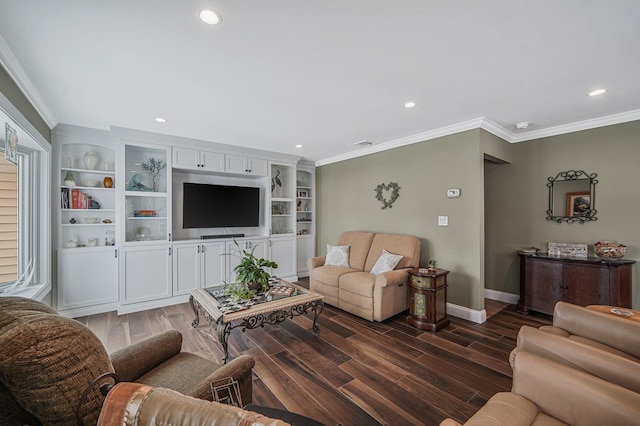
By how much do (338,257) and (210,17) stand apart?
3.49 m

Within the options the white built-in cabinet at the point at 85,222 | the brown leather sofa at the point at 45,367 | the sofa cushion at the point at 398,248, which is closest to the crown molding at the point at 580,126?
the sofa cushion at the point at 398,248

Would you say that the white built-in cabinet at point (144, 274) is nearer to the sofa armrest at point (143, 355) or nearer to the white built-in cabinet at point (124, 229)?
the white built-in cabinet at point (124, 229)

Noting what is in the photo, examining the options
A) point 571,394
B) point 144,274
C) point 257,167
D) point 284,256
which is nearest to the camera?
point 571,394

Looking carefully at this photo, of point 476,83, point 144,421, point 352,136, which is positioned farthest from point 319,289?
point 144,421

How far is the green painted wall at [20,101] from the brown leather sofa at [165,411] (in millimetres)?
2585

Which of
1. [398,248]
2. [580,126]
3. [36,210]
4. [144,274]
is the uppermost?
[580,126]

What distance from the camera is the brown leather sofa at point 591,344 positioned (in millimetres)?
1228

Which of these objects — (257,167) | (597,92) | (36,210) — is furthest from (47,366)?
(257,167)

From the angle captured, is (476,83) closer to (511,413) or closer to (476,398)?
(511,413)

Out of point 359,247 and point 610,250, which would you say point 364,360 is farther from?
point 610,250

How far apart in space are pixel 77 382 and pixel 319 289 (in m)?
A: 3.46

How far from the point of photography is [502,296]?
4.20m

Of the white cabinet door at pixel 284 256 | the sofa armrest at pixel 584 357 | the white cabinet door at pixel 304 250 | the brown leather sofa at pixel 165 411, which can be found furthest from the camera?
the white cabinet door at pixel 304 250

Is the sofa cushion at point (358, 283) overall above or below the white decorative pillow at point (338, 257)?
below
